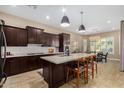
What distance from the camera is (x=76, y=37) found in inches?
364

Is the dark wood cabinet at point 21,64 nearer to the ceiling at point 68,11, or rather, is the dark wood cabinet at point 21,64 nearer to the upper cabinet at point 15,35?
the upper cabinet at point 15,35

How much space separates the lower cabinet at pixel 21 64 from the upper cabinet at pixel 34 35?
0.87 meters

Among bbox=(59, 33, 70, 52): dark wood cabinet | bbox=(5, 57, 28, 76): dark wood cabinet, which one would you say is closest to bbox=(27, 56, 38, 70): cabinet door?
bbox=(5, 57, 28, 76): dark wood cabinet

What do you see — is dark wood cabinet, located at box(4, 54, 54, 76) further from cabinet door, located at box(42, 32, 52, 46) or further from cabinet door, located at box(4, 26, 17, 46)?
cabinet door, located at box(42, 32, 52, 46)

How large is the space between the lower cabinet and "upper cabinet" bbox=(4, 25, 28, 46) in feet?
2.43

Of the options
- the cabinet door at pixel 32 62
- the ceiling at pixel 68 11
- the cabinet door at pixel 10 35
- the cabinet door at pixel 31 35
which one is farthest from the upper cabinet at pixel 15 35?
the cabinet door at pixel 32 62

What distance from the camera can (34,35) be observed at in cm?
480

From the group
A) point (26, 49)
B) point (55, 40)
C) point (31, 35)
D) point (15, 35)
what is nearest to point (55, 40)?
point (55, 40)

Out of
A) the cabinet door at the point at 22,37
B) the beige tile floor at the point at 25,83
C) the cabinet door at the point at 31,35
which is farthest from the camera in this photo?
the cabinet door at the point at 31,35

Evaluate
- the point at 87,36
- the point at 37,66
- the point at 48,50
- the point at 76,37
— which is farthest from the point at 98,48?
the point at 37,66

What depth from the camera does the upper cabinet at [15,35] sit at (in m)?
3.87
